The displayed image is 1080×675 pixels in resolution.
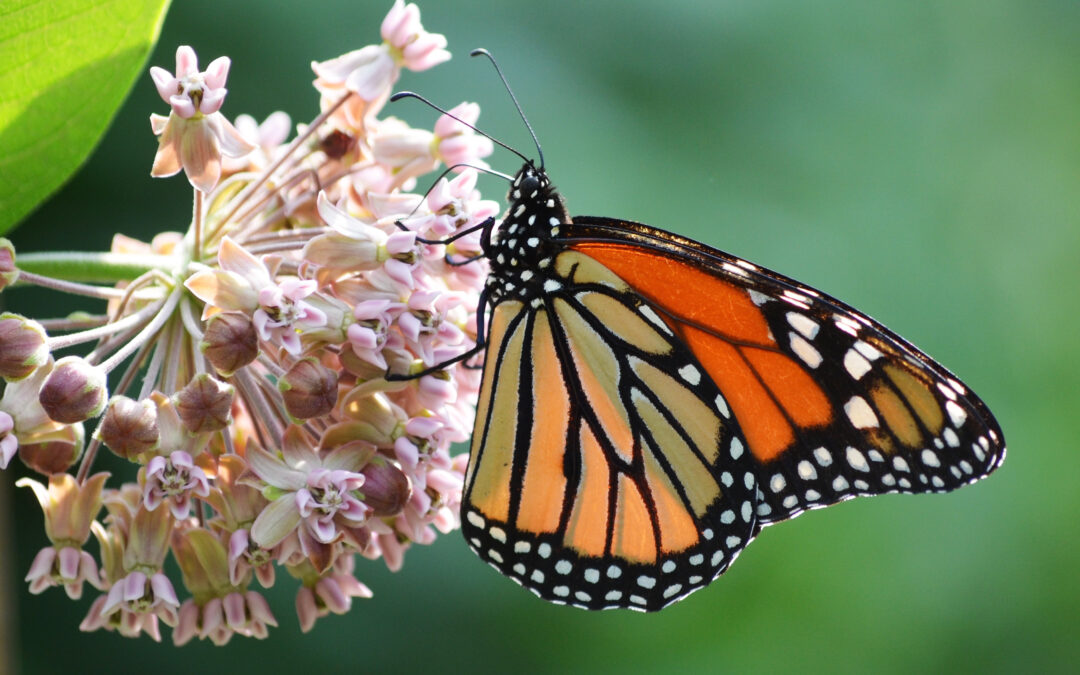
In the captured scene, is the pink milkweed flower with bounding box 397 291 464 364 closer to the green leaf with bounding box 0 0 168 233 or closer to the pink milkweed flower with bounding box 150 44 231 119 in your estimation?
the pink milkweed flower with bounding box 150 44 231 119

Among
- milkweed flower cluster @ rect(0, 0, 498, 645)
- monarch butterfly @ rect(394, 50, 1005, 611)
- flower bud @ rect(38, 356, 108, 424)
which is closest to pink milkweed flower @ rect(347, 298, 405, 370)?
milkweed flower cluster @ rect(0, 0, 498, 645)

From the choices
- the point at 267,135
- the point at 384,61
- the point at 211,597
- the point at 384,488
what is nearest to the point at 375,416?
the point at 384,488

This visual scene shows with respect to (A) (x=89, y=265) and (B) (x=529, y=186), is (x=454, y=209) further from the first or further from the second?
(A) (x=89, y=265)

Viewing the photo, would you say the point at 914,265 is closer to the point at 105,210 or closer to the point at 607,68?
the point at 607,68

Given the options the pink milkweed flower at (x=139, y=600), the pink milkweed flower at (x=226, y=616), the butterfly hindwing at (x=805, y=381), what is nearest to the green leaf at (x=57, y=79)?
the pink milkweed flower at (x=139, y=600)

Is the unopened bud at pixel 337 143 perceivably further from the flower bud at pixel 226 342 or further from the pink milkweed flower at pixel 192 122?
the flower bud at pixel 226 342

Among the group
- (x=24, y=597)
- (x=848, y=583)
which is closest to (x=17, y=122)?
(x=24, y=597)
